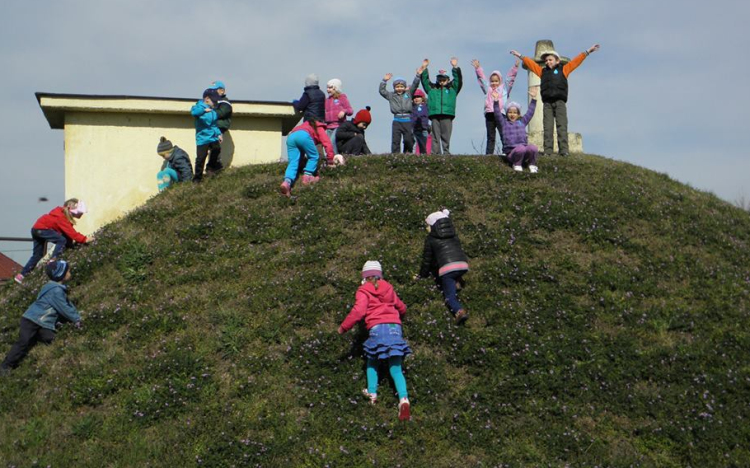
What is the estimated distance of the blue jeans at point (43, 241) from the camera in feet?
50.1

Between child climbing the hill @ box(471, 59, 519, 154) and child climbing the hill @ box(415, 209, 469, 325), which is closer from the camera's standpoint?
child climbing the hill @ box(415, 209, 469, 325)

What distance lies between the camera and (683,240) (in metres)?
14.7

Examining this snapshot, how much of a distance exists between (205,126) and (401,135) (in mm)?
5325

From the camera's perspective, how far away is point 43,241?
1537 cm

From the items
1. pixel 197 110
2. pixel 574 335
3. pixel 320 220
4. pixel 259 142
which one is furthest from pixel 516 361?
pixel 259 142

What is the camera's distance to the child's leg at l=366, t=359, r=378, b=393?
404 inches

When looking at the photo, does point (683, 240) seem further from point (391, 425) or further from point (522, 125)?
point (391, 425)

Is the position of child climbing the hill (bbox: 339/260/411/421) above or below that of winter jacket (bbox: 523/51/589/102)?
below

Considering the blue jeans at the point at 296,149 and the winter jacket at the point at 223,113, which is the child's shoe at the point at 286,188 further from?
the winter jacket at the point at 223,113

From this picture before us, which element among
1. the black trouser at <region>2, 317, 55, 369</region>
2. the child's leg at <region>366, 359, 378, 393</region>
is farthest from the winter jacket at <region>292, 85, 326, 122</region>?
the child's leg at <region>366, 359, 378, 393</region>

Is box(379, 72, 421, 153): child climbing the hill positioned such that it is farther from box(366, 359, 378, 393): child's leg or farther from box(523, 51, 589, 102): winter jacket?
box(366, 359, 378, 393): child's leg

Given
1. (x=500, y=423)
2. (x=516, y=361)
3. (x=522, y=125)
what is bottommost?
(x=500, y=423)

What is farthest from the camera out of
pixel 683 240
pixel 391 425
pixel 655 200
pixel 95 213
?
pixel 95 213

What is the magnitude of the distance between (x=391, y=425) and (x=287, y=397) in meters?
1.63
